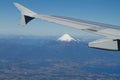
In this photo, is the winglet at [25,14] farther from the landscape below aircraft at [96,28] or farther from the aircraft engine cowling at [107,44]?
the aircraft engine cowling at [107,44]

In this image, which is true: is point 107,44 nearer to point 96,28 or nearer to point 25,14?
point 96,28

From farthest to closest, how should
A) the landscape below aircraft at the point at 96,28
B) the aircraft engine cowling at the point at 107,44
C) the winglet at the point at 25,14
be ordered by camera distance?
the winglet at the point at 25,14, the landscape below aircraft at the point at 96,28, the aircraft engine cowling at the point at 107,44

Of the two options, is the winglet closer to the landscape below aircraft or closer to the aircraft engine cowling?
the landscape below aircraft

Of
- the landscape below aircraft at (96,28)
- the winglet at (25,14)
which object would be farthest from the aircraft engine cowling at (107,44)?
the winglet at (25,14)

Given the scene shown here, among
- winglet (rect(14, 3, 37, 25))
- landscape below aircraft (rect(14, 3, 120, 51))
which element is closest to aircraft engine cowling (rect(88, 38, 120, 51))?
landscape below aircraft (rect(14, 3, 120, 51))


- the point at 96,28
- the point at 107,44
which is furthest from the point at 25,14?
the point at 107,44

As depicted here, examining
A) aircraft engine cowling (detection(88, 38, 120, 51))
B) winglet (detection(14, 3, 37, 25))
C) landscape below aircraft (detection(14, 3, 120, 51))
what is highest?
winglet (detection(14, 3, 37, 25))

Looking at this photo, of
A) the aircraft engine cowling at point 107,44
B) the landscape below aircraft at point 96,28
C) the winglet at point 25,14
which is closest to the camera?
the aircraft engine cowling at point 107,44
